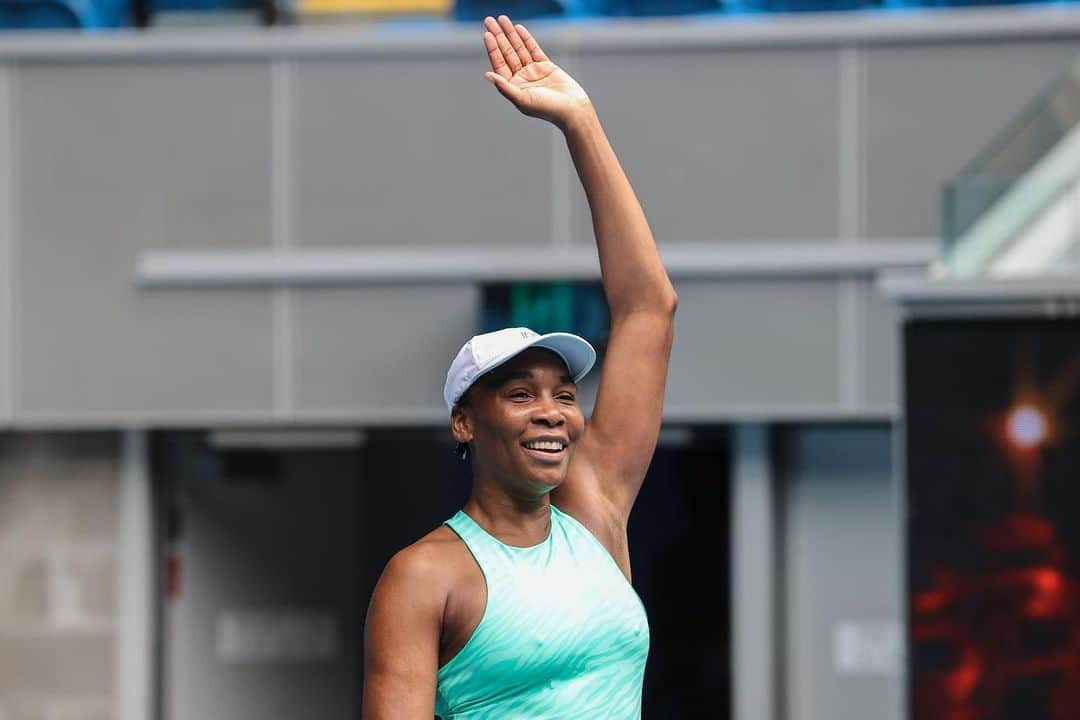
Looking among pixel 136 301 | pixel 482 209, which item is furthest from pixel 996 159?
pixel 136 301

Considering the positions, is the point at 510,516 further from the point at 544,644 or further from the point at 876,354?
the point at 876,354

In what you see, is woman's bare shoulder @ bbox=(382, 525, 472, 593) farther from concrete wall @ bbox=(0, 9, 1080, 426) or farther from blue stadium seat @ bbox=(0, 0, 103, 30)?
blue stadium seat @ bbox=(0, 0, 103, 30)

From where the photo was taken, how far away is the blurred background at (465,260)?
10000 mm

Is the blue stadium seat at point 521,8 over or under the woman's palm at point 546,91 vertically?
over

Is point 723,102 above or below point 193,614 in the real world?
above

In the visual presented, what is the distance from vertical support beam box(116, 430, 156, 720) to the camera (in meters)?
10.5

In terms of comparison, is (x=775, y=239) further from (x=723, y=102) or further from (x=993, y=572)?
(x=993, y=572)

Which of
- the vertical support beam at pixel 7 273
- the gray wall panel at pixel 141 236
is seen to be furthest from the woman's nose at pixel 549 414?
the vertical support beam at pixel 7 273

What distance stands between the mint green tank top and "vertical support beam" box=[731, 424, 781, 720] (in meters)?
7.46

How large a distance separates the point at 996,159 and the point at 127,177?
4.49 meters

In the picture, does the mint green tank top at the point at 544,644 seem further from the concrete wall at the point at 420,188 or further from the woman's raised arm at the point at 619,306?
the concrete wall at the point at 420,188

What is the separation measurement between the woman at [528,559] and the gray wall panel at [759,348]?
688 cm

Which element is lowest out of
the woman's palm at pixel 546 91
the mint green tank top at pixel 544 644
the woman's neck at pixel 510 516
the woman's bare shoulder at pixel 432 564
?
the mint green tank top at pixel 544 644

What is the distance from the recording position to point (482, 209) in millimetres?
10156
